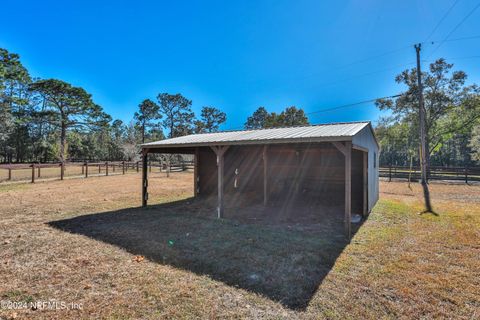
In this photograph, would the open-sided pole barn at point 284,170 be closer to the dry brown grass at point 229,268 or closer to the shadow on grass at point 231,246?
the shadow on grass at point 231,246

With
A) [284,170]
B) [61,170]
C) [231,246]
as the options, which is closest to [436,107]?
[284,170]

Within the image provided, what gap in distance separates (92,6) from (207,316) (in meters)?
12.7

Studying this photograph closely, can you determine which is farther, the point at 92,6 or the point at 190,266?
the point at 92,6

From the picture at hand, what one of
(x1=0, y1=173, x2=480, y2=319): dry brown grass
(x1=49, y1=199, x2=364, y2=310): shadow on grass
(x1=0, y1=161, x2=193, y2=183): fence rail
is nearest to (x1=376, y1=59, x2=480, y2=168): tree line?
(x1=0, y1=173, x2=480, y2=319): dry brown grass

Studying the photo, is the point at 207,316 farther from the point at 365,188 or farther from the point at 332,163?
the point at 332,163

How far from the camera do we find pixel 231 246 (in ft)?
13.4

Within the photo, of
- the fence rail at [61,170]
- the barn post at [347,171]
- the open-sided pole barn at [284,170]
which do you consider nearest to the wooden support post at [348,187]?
the barn post at [347,171]

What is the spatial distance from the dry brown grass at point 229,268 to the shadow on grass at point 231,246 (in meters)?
0.02

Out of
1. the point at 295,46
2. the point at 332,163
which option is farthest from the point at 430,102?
the point at 332,163

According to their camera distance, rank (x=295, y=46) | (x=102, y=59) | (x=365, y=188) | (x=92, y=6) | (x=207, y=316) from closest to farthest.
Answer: (x=207, y=316) < (x=365, y=188) < (x=92, y=6) < (x=295, y=46) < (x=102, y=59)

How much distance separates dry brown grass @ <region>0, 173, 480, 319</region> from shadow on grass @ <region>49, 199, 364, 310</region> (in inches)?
0.9

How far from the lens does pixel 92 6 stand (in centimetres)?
990

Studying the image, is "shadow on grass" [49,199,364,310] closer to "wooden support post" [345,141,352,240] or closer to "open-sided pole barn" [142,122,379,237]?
"wooden support post" [345,141,352,240]

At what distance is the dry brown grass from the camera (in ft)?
7.70
